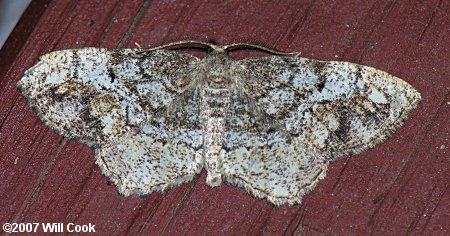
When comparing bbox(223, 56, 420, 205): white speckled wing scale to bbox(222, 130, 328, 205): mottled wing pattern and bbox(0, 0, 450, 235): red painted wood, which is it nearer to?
bbox(222, 130, 328, 205): mottled wing pattern

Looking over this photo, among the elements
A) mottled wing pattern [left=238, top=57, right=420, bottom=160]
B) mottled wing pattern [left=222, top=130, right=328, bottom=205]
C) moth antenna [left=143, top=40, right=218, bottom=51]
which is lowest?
mottled wing pattern [left=222, top=130, right=328, bottom=205]

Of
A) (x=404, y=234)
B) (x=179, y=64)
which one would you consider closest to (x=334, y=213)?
(x=404, y=234)

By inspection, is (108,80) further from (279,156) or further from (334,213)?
(334,213)

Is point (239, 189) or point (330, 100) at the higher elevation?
point (330, 100)

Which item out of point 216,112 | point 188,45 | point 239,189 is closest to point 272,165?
point 239,189

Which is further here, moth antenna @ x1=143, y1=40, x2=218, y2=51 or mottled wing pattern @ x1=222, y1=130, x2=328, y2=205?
moth antenna @ x1=143, y1=40, x2=218, y2=51

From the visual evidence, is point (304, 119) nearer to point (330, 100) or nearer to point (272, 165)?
point (330, 100)

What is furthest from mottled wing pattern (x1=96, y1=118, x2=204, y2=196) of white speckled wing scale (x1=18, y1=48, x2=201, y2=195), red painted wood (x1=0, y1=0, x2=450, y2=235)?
red painted wood (x1=0, y1=0, x2=450, y2=235)
